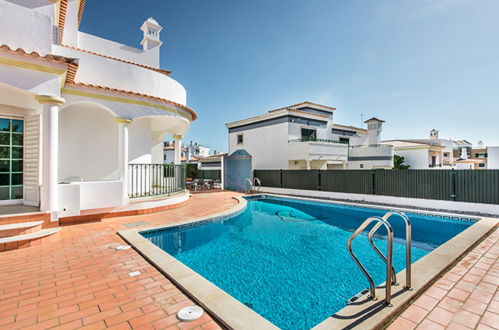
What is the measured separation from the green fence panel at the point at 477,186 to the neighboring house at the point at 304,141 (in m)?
11.7

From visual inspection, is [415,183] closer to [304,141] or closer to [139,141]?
[304,141]

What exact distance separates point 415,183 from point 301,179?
7.25m

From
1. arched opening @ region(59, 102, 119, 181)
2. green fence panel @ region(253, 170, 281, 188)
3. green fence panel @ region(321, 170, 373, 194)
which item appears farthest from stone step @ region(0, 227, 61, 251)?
green fence panel @ region(253, 170, 281, 188)

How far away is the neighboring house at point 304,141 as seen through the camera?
2302cm

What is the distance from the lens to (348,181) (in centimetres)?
1545

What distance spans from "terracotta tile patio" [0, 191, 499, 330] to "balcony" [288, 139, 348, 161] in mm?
16692

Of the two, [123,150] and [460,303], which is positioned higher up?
[123,150]

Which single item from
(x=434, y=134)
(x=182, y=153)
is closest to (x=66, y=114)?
(x=182, y=153)

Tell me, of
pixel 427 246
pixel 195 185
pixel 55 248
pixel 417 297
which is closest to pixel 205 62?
pixel 195 185

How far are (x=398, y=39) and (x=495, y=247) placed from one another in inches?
449

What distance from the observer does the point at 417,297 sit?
3.53 metres

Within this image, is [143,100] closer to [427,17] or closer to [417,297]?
[417,297]

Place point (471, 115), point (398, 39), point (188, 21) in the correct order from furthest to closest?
point (471, 115)
point (188, 21)
point (398, 39)

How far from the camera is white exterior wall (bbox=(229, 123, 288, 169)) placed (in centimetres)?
2398
